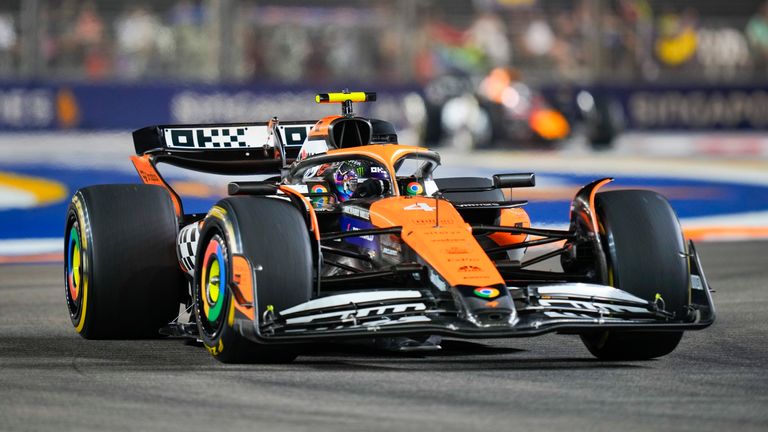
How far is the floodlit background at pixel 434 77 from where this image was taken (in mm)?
28172

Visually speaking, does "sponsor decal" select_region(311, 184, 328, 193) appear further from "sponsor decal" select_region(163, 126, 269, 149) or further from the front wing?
"sponsor decal" select_region(163, 126, 269, 149)

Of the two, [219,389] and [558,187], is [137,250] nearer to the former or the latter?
[219,389]

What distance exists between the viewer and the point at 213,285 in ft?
27.0

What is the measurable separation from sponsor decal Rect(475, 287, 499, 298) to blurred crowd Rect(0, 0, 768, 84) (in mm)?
24018

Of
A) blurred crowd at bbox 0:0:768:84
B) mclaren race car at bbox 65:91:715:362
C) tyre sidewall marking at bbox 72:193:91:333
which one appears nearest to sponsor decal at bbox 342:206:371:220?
mclaren race car at bbox 65:91:715:362

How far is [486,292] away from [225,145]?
403cm

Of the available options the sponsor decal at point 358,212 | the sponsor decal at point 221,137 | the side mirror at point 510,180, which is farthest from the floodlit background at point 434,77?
the sponsor decal at point 358,212

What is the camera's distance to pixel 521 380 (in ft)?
24.3

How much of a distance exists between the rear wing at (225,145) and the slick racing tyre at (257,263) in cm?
270

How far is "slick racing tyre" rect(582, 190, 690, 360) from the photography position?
810 centimetres

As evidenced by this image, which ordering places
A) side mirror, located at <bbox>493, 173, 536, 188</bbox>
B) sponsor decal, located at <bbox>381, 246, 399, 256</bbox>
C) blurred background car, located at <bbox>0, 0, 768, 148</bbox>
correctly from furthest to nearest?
blurred background car, located at <bbox>0, 0, 768, 148</bbox>, side mirror, located at <bbox>493, 173, 536, 188</bbox>, sponsor decal, located at <bbox>381, 246, 399, 256</bbox>

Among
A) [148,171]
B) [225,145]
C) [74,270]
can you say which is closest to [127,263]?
[74,270]

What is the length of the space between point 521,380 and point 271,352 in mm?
1364

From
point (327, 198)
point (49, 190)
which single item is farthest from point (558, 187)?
point (327, 198)
